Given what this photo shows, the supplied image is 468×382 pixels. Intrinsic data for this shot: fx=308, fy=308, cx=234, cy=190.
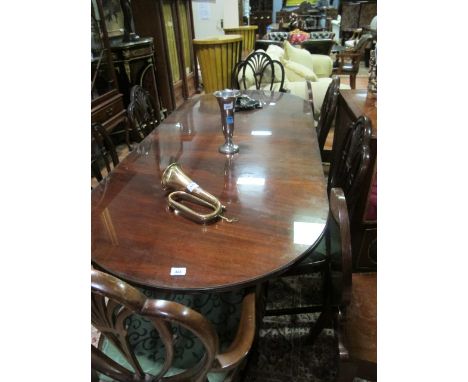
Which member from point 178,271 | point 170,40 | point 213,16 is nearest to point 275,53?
point 170,40

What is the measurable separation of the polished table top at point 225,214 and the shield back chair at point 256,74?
1447 mm

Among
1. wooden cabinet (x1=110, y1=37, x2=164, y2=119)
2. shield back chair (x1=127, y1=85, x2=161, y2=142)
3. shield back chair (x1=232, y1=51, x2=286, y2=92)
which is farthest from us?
wooden cabinet (x1=110, y1=37, x2=164, y2=119)

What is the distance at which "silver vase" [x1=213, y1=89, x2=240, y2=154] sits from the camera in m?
1.25

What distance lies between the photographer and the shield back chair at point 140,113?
5.60ft

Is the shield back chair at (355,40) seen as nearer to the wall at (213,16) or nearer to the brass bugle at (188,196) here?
the wall at (213,16)

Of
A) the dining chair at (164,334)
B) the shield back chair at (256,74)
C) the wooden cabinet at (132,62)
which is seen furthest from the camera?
the wooden cabinet at (132,62)

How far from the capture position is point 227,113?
1273 millimetres

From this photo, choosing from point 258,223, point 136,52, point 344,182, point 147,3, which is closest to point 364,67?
point 147,3

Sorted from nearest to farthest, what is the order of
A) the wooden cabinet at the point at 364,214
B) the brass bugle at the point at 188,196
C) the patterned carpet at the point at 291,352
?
the brass bugle at the point at 188,196 → the patterned carpet at the point at 291,352 → the wooden cabinet at the point at 364,214

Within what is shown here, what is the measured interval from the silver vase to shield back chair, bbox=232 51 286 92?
1641mm

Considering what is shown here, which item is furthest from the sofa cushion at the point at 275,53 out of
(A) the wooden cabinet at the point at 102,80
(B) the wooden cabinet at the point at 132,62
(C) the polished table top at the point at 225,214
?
(C) the polished table top at the point at 225,214

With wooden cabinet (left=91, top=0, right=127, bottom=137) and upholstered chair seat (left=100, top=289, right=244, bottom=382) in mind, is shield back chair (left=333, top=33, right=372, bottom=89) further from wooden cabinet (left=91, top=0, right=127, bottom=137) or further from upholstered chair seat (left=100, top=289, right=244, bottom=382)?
→ upholstered chair seat (left=100, top=289, right=244, bottom=382)

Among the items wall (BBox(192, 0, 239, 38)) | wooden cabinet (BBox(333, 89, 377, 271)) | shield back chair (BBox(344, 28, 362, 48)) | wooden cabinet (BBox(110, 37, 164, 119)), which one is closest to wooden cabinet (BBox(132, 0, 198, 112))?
wooden cabinet (BBox(110, 37, 164, 119))
